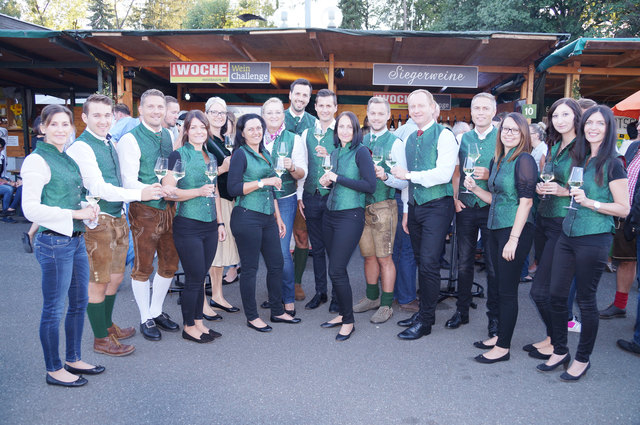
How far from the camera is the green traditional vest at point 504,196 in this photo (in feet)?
11.2

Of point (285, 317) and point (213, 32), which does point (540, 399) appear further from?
point (213, 32)

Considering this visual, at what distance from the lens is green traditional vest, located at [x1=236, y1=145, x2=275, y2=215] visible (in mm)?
3875

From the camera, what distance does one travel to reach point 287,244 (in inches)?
177

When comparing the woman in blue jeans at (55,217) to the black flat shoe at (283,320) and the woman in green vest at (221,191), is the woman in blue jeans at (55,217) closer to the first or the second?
the woman in green vest at (221,191)

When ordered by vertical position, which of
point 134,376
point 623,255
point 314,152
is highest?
point 314,152

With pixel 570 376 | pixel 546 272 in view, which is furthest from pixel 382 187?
pixel 570 376

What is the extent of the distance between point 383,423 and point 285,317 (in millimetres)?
1805

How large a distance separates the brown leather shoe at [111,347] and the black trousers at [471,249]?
114 inches

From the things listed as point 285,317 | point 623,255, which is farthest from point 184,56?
point 623,255

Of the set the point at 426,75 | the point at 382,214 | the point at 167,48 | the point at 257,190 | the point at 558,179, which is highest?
the point at 167,48

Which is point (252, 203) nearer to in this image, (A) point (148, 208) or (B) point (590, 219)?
(A) point (148, 208)

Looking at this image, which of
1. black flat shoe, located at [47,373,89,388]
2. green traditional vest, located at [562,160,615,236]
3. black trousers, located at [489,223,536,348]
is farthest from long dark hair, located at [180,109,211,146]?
green traditional vest, located at [562,160,615,236]

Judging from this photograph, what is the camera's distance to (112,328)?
12.6 ft

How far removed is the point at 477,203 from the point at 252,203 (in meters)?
1.91
